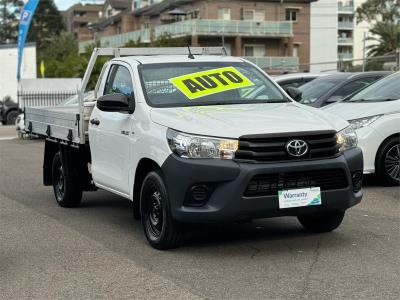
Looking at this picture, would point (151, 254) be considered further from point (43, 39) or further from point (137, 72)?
point (43, 39)

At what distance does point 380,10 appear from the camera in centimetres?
6850

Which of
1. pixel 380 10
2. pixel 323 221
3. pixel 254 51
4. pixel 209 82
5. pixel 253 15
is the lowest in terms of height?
pixel 323 221

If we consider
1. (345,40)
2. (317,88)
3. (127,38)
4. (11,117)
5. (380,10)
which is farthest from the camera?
(345,40)

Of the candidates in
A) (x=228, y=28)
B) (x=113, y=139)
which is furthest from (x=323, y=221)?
(x=228, y=28)

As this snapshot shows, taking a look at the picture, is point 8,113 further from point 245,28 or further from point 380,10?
point 380,10

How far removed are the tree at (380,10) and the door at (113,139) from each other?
62115 millimetres

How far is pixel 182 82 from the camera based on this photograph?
23.1 feet

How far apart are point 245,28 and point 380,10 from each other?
21368mm

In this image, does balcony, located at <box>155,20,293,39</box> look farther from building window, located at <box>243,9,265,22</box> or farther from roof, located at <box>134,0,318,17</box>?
roof, located at <box>134,0,318,17</box>

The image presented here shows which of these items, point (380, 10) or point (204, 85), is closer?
point (204, 85)

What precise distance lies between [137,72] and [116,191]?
4.26ft

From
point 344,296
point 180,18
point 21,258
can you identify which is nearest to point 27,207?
point 21,258

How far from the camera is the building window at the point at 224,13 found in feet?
183

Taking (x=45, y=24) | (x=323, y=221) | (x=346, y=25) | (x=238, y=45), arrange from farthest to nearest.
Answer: (x=45, y=24)
(x=346, y=25)
(x=238, y=45)
(x=323, y=221)
